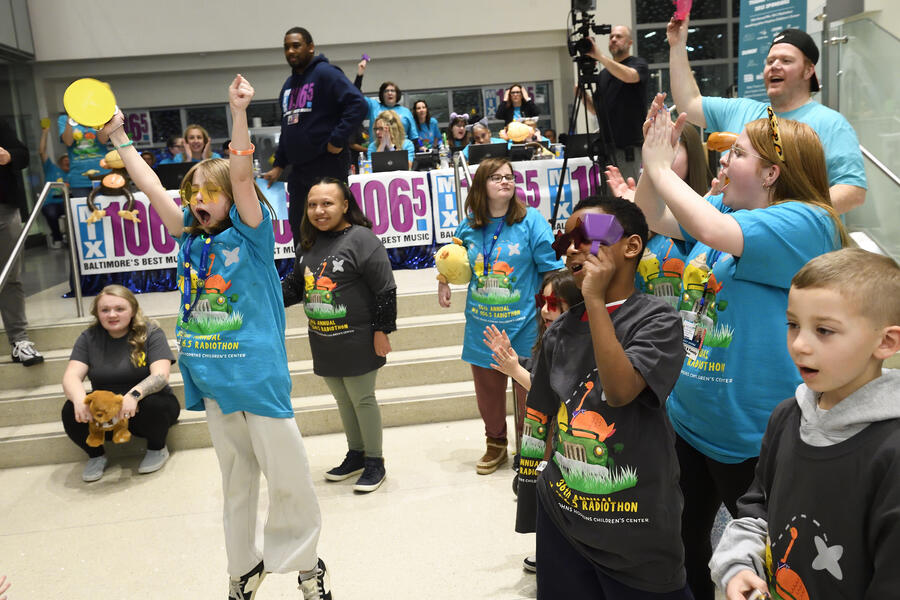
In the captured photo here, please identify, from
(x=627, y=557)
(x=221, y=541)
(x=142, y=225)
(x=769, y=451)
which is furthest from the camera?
(x=142, y=225)

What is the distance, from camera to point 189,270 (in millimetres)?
2543

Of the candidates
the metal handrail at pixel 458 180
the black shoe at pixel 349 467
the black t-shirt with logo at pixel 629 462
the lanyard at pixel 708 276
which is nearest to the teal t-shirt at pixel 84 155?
the metal handrail at pixel 458 180

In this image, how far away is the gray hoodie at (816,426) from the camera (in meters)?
1.18

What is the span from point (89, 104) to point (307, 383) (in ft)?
9.40

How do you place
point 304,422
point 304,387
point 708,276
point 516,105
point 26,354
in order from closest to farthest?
point 708,276 → point 304,422 → point 304,387 → point 26,354 → point 516,105

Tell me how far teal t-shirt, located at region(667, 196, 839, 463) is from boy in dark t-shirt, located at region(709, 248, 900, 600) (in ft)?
1.66

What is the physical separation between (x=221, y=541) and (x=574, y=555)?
2.25 meters

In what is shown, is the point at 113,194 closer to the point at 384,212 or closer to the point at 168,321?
the point at 168,321

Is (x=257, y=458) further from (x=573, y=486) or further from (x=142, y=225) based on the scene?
(x=142, y=225)

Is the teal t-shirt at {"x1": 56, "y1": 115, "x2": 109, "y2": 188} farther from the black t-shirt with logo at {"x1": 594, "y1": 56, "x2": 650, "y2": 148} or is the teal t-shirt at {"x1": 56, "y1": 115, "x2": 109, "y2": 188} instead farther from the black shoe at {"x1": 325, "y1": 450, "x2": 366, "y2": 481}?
the black shoe at {"x1": 325, "y1": 450, "x2": 366, "y2": 481}

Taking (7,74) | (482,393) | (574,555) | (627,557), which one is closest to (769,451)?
(627,557)

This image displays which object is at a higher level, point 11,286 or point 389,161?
point 389,161

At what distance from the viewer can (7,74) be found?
12.3 metres

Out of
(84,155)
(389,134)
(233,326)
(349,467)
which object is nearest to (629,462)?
(233,326)
